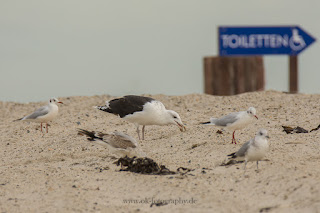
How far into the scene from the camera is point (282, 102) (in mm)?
14633

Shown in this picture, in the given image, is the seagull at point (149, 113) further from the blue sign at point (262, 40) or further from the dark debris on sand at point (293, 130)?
the blue sign at point (262, 40)

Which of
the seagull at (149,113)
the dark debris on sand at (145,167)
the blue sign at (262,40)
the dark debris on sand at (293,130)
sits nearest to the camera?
the dark debris on sand at (145,167)

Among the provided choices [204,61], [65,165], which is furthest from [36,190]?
[204,61]

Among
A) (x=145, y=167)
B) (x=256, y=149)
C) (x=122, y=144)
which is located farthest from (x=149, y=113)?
(x=256, y=149)

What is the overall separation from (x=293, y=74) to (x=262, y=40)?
64.8 inches

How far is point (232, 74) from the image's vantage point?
17516mm

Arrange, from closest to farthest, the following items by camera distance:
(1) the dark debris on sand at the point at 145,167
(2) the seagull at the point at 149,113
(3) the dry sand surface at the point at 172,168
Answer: (3) the dry sand surface at the point at 172,168 < (1) the dark debris on sand at the point at 145,167 < (2) the seagull at the point at 149,113

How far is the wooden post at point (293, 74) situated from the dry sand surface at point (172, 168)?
3597 millimetres

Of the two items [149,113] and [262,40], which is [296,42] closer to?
[262,40]

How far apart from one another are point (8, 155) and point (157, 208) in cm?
541

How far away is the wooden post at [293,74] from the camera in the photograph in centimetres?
1773

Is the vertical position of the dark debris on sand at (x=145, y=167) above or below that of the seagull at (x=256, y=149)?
below

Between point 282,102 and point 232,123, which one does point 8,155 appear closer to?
point 232,123

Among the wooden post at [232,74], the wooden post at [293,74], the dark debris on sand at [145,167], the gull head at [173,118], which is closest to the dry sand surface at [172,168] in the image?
the dark debris on sand at [145,167]
